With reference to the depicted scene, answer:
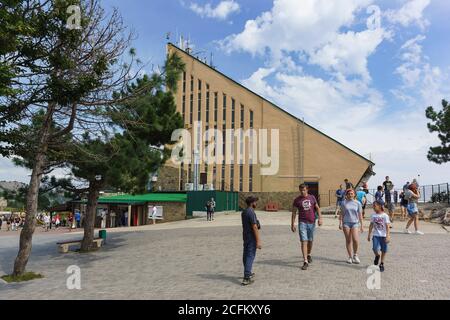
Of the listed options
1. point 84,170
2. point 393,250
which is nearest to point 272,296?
point 393,250

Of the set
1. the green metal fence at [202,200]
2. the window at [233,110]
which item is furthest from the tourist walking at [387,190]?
the window at [233,110]

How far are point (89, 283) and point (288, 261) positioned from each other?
459 centimetres

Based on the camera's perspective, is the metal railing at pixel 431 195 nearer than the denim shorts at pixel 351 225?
No

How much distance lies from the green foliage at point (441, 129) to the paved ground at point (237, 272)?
467 inches

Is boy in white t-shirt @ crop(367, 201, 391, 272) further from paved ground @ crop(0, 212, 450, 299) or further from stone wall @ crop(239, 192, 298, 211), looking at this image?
stone wall @ crop(239, 192, 298, 211)

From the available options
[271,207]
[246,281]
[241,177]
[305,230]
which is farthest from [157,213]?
[246,281]

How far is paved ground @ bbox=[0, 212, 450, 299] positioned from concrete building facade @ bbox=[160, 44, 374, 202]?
21.1 meters

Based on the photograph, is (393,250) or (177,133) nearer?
(393,250)

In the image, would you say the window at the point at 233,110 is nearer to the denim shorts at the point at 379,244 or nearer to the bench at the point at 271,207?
the bench at the point at 271,207

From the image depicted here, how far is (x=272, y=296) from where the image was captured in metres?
6.46

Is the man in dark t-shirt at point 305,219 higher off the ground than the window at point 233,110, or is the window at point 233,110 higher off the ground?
the window at point 233,110

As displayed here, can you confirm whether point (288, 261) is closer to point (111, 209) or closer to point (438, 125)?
point (438, 125)

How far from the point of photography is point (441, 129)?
2389cm

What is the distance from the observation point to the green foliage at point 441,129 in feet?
76.9
